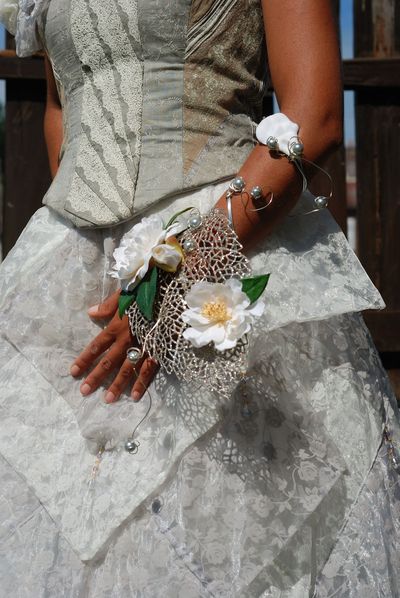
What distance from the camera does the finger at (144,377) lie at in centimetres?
115

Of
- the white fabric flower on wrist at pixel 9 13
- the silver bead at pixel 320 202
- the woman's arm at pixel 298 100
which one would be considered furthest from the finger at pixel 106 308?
the white fabric flower on wrist at pixel 9 13

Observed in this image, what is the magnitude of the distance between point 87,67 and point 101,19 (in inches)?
3.0

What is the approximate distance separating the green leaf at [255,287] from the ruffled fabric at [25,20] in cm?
66

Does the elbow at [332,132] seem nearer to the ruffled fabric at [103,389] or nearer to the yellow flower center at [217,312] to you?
the ruffled fabric at [103,389]

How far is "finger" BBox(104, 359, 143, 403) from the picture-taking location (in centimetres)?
116

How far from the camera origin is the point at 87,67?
130 cm

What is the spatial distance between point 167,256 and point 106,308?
16 centimetres

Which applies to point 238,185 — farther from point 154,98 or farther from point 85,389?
point 85,389

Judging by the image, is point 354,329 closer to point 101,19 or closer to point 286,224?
point 286,224

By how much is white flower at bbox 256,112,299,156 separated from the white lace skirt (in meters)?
0.12

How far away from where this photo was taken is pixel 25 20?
145cm

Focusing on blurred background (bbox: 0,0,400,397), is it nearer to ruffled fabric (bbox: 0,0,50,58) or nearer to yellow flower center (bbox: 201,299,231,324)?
ruffled fabric (bbox: 0,0,50,58)

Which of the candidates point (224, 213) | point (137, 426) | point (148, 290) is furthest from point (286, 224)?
point (137, 426)

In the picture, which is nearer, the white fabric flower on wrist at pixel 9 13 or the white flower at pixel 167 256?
the white flower at pixel 167 256
